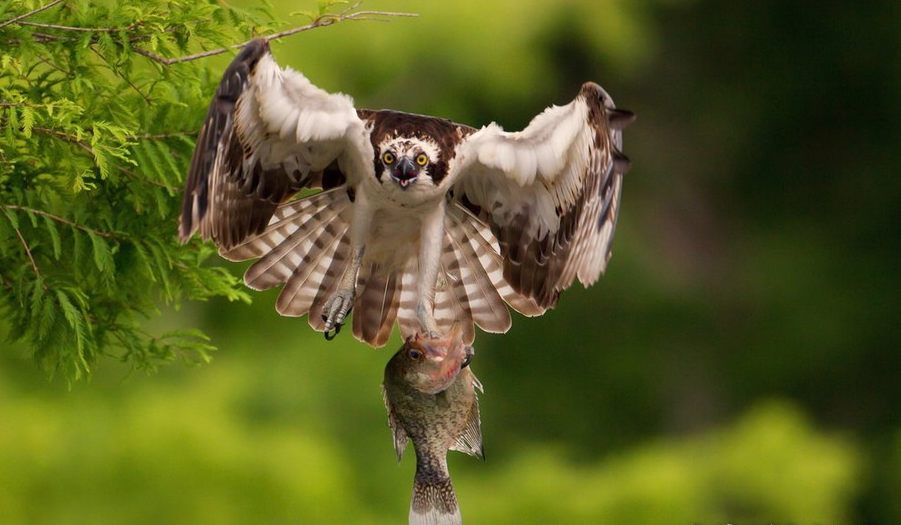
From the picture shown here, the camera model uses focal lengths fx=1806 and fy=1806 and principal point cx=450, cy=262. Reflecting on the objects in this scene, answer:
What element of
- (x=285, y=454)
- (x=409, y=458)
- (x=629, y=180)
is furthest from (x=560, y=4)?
(x=285, y=454)

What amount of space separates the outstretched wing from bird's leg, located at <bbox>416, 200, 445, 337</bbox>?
257 millimetres

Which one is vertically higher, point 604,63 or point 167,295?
point 604,63

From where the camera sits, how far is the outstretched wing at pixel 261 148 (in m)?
4.59

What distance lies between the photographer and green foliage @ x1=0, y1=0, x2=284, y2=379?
4734mm

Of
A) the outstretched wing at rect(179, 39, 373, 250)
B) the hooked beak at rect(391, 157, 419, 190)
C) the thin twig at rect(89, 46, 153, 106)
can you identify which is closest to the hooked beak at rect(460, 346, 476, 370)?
the hooked beak at rect(391, 157, 419, 190)

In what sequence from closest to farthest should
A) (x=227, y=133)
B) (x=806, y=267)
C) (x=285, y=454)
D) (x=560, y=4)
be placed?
1. (x=227, y=133)
2. (x=285, y=454)
3. (x=560, y=4)
4. (x=806, y=267)

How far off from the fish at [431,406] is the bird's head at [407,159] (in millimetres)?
664

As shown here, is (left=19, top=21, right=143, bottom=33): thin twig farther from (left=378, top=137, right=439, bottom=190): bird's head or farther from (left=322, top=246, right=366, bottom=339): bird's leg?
(left=322, top=246, right=366, bottom=339): bird's leg

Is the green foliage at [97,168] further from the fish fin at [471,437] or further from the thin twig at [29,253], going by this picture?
the fish fin at [471,437]

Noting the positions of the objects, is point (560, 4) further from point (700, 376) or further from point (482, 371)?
point (700, 376)

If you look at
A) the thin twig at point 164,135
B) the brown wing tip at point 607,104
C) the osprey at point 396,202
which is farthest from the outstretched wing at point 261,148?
the brown wing tip at point 607,104

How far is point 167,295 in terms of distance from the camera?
514 cm

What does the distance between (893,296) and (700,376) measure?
176cm

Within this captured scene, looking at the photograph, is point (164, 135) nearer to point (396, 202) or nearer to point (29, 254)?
point (29, 254)
